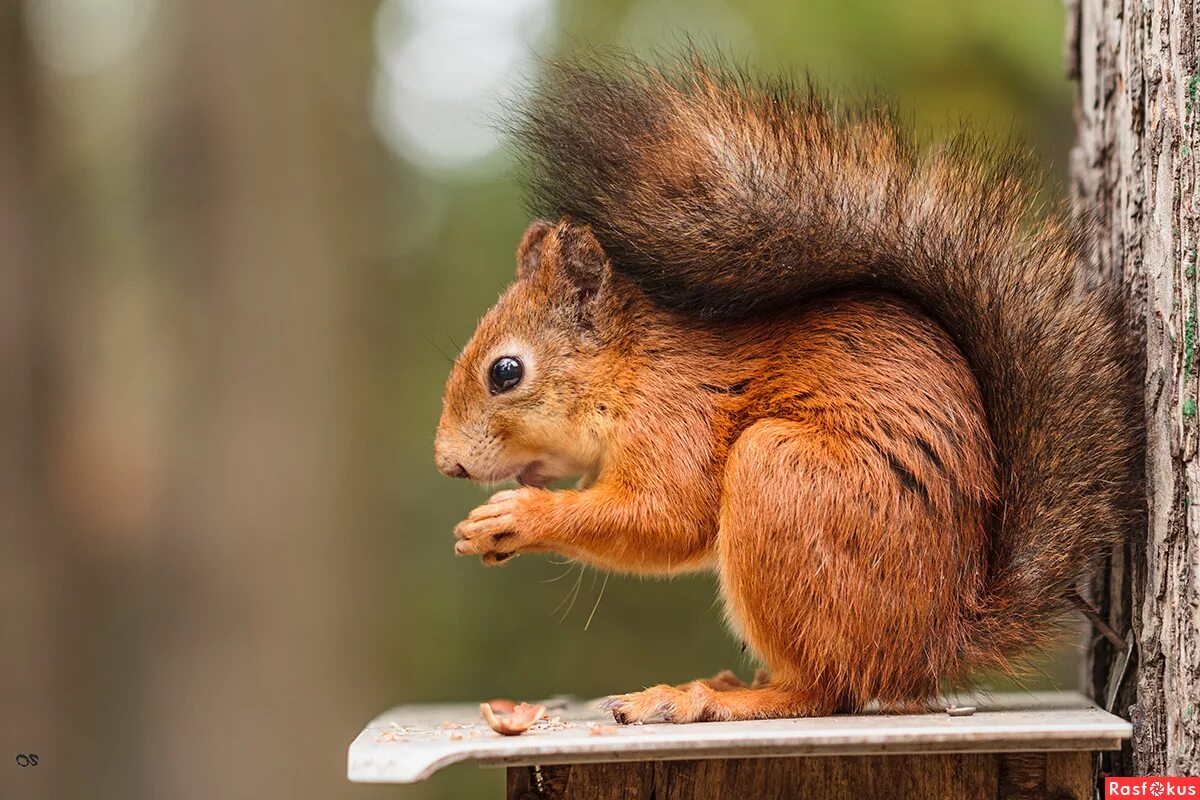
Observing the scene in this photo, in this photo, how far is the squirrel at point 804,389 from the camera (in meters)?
1.58

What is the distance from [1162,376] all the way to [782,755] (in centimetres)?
81

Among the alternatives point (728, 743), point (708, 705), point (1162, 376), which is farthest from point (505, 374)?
point (1162, 376)

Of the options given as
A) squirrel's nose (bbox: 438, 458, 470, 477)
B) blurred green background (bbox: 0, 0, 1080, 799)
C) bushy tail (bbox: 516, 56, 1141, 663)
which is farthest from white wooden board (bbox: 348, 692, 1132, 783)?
blurred green background (bbox: 0, 0, 1080, 799)

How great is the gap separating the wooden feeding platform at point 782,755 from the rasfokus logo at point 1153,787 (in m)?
0.05

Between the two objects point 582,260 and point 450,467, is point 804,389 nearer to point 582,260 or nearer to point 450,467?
point 582,260

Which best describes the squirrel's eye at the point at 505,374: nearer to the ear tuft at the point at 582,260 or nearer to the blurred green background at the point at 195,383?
the ear tuft at the point at 582,260

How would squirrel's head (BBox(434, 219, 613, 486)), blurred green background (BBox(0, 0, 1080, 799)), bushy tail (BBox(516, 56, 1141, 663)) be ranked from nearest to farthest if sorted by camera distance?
1. bushy tail (BBox(516, 56, 1141, 663))
2. squirrel's head (BBox(434, 219, 613, 486))
3. blurred green background (BBox(0, 0, 1080, 799))

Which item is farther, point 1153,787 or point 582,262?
point 582,262

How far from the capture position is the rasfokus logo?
5.07ft

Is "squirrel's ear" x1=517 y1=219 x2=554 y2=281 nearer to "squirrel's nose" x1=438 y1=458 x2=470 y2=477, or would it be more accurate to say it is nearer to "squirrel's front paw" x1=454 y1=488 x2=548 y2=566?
"squirrel's nose" x1=438 y1=458 x2=470 y2=477

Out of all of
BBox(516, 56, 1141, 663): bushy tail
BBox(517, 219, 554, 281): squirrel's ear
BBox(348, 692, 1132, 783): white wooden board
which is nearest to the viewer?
BBox(348, 692, 1132, 783): white wooden board

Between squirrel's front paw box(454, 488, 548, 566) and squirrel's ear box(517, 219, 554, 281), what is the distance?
0.45m

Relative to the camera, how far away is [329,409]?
3904 mm

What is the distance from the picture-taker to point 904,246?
5.52 ft
